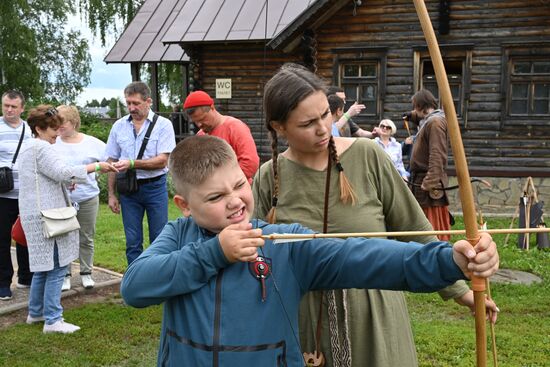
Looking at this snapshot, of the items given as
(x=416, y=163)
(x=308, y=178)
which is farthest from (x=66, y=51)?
(x=308, y=178)

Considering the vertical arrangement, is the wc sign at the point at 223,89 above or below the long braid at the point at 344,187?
above

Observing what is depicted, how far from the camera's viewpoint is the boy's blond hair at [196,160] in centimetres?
165

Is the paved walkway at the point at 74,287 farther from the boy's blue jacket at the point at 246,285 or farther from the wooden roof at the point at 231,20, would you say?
the wooden roof at the point at 231,20

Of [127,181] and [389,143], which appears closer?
[127,181]

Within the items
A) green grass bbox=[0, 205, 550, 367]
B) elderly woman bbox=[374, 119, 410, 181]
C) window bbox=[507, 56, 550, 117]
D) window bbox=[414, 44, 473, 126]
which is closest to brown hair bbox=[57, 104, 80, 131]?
green grass bbox=[0, 205, 550, 367]

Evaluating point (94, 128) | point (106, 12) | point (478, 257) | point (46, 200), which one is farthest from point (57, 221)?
point (106, 12)

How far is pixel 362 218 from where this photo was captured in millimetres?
2045

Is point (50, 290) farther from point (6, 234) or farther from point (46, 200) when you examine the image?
point (6, 234)

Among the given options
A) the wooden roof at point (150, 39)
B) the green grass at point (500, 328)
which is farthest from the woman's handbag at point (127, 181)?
the wooden roof at point (150, 39)

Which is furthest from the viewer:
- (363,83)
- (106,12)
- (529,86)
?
(106,12)

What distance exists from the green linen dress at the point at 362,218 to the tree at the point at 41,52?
28031 millimetres

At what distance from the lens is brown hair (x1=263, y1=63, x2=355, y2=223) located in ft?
6.63

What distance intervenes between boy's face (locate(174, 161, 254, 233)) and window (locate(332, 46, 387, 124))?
33.1 ft

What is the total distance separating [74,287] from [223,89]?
721 cm
